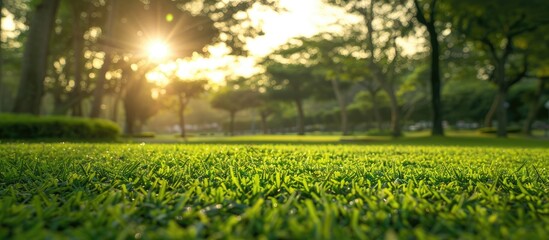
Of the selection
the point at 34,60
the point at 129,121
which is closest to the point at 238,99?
the point at 129,121

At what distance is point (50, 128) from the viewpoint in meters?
14.5

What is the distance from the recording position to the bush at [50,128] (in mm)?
13352

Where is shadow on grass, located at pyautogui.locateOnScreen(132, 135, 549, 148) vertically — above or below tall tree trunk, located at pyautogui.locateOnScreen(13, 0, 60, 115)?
below

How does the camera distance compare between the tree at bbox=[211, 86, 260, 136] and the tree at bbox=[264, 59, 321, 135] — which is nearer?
the tree at bbox=[264, 59, 321, 135]

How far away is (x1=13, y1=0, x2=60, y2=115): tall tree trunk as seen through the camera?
16328 millimetres

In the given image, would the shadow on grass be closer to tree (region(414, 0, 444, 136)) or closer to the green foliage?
tree (region(414, 0, 444, 136))

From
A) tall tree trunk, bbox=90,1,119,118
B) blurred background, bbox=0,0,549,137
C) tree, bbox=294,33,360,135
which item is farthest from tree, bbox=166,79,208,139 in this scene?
tall tree trunk, bbox=90,1,119,118

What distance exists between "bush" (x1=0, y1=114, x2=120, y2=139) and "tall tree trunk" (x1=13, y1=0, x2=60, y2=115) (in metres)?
2.44

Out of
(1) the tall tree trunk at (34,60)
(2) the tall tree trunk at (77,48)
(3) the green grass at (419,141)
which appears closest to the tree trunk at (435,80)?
(3) the green grass at (419,141)

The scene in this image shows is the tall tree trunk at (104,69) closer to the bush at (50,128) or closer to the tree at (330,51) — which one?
the bush at (50,128)

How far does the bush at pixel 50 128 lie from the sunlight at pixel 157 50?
6355mm

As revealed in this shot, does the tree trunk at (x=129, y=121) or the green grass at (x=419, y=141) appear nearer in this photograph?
the green grass at (x=419, y=141)

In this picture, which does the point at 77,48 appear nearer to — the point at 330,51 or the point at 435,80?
the point at 330,51

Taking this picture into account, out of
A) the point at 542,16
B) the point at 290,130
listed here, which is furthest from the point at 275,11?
the point at 290,130
